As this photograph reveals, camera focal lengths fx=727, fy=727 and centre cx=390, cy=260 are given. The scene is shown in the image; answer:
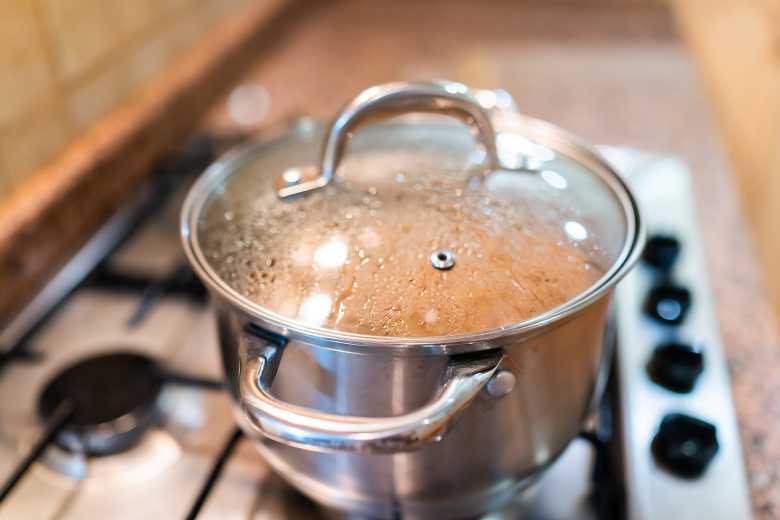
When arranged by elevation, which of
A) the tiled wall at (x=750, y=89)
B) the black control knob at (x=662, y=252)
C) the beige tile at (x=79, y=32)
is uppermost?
the beige tile at (x=79, y=32)

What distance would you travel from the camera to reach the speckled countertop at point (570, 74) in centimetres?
70

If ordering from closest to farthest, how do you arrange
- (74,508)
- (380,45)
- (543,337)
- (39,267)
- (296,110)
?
(543,337)
(74,508)
(39,267)
(296,110)
(380,45)

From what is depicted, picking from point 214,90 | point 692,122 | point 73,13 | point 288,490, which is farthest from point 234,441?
point 692,122

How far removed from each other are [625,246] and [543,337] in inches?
3.6

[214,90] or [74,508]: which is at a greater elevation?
[214,90]

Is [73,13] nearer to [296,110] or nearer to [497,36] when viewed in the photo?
[296,110]

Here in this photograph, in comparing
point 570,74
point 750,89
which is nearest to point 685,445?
point 570,74

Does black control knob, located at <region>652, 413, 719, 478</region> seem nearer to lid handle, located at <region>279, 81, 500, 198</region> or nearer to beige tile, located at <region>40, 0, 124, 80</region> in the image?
lid handle, located at <region>279, 81, 500, 198</region>

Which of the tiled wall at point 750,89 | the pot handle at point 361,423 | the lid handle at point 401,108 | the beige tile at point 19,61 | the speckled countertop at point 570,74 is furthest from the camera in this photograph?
the tiled wall at point 750,89

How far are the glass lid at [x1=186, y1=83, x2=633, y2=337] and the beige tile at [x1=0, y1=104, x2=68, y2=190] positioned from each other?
0.23 meters

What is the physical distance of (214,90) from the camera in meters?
0.94

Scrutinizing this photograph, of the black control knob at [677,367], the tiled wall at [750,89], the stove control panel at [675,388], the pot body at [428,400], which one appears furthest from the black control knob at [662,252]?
the tiled wall at [750,89]

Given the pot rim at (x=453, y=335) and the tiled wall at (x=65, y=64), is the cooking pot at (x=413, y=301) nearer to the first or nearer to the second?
the pot rim at (x=453, y=335)

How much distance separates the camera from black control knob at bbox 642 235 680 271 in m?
0.65
